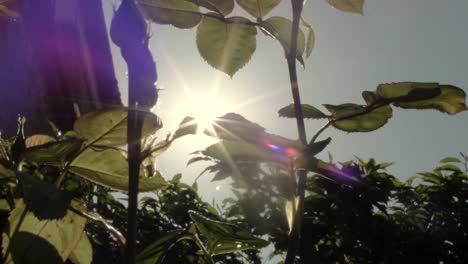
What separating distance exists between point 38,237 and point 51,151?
0.11 m

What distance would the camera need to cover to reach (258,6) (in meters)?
0.75

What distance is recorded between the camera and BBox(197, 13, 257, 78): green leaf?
0.76m

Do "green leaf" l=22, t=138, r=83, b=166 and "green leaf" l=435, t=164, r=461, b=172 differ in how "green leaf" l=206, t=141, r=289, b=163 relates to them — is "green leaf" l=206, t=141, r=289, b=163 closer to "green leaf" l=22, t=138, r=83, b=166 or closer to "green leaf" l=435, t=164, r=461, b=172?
"green leaf" l=22, t=138, r=83, b=166

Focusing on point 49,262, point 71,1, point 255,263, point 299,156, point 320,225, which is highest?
point 71,1

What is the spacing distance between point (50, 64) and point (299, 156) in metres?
3.00

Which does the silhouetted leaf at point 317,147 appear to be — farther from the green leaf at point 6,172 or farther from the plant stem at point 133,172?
the green leaf at point 6,172

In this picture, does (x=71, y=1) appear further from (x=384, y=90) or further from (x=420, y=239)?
(x=420, y=239)

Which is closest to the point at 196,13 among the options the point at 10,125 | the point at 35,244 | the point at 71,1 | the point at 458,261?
the point at 71,1

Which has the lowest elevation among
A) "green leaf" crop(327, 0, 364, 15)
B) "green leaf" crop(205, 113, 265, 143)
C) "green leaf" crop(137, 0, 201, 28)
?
"green leaf" crop(205, 113, 265, 143)

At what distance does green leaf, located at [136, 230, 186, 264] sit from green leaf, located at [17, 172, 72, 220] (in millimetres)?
170

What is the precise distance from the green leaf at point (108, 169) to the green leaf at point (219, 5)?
0.96 feet

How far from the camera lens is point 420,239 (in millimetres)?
4086

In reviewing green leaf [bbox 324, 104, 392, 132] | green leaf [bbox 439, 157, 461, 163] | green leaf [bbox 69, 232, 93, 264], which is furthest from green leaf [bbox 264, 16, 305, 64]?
green leaf [bbox 439, 157, 461, 163]

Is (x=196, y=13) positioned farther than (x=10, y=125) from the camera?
No
